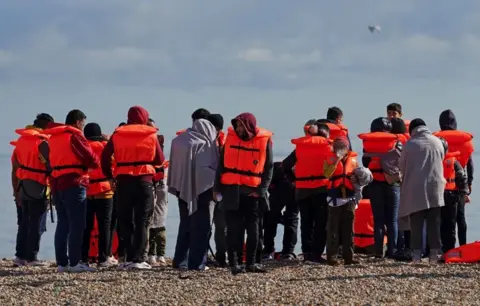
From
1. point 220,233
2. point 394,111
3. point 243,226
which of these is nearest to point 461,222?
point 394,111

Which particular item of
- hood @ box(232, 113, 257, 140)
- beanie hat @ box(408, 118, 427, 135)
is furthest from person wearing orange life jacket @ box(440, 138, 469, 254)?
hood @ box(232, 113, 257, 140)

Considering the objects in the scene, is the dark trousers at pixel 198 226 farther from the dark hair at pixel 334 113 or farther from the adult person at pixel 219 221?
the dark hair at pixel 334 113

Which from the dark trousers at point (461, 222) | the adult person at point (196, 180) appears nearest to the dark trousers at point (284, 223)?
the adult person at point (196, 180)

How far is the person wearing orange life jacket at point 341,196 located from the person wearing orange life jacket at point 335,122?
1074mm

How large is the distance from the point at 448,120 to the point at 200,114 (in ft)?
13.2

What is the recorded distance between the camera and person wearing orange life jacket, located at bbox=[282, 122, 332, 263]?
50.3 feet

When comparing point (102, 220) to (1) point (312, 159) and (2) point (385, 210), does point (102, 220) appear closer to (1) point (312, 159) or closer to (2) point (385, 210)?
(1) point (312, 159)

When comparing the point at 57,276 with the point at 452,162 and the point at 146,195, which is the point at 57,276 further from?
the point at 452,162

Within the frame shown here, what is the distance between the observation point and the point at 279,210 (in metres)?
16.6

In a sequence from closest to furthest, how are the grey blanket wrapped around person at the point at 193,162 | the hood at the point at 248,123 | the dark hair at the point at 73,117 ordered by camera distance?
the hood at the point at 248,123, the grey blanket wrapped around person at the point at 193,162, the dark hair at the point at 73,117

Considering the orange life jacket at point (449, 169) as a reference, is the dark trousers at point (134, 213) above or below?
below

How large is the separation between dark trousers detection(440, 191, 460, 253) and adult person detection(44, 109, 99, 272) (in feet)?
17.3

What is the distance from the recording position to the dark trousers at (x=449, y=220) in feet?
52.2

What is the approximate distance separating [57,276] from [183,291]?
2433mm
